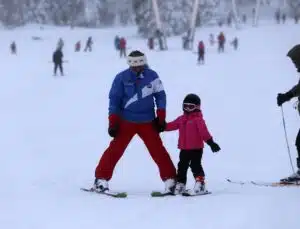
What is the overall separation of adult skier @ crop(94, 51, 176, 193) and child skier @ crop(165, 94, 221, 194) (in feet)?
0.49

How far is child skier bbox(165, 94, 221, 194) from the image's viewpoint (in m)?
5.68

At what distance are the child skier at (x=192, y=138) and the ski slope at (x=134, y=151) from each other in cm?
32

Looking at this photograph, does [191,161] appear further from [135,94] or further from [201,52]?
[201,52]

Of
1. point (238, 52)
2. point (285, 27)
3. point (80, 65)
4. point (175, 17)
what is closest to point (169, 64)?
point (80, 65)

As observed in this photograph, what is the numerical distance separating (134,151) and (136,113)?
4.54 m

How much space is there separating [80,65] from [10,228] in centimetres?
2652

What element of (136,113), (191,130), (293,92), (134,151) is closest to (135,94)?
(136,113)

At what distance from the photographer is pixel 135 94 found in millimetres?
5797

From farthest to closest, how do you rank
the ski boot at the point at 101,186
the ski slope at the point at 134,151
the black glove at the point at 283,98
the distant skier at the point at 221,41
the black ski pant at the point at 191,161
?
the distant skier at the point at 221,41
the black glove at the point at 283,98
the ski boot at the point at 101,186
the black ski pant at the point at 191,161
the ski slope at the point at 134,151

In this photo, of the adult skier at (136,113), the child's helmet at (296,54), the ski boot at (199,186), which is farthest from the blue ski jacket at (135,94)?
the child's helmet at (296,54)

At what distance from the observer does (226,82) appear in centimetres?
2219

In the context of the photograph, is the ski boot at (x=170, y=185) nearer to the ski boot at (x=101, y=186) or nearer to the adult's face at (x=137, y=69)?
the ski boot at (x=101, y=186)

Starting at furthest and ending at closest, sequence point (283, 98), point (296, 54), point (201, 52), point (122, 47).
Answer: point (122, 47)
point (201, 52)
point (283, 98)
point (296, 54)

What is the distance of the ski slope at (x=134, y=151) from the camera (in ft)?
15.5
